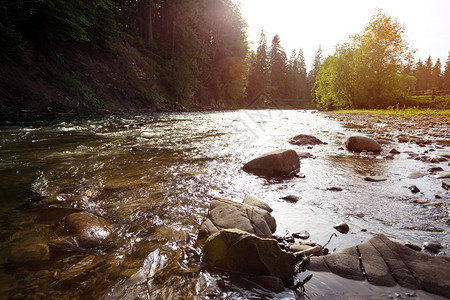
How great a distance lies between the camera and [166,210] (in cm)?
280

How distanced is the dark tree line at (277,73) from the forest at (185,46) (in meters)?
15.1

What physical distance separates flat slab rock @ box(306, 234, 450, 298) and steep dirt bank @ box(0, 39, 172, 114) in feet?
50.4

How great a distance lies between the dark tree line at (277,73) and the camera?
63312 millimetres

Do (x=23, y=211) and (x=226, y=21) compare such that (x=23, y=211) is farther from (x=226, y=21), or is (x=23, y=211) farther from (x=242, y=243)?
(x=226, y=21)

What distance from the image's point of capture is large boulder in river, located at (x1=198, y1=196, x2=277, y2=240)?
222 centimetres

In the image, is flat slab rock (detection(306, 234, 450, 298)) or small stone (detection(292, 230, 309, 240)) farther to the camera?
small stone (detection(292, 230, 309, 240))

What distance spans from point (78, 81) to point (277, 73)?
72.0 metres

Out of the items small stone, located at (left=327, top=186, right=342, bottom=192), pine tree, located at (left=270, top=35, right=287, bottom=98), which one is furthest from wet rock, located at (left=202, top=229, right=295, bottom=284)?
pine tree, located at (left=270, top=35, right=287, bottom=98)

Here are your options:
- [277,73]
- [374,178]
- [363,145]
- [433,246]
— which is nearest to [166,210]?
[433,246]

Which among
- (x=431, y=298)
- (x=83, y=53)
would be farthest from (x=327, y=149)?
(x=83, y=53)

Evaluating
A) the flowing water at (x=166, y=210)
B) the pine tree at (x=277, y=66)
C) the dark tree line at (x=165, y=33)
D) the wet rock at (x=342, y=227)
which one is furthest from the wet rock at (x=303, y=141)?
the pine tree at (x=277, y=66)

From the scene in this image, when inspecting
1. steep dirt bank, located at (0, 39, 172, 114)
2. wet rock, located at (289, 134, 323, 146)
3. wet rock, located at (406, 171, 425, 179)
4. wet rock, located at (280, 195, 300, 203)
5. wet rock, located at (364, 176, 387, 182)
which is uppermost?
steep dirt bank, located at (0, 39, 172, 114)

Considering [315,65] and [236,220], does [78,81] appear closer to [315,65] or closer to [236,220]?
[236,220]

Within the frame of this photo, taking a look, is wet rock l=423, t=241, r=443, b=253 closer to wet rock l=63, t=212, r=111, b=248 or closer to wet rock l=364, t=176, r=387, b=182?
wet rock l=364, t=176, r=387, b=182
